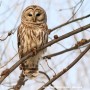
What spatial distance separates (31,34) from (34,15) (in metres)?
0.41

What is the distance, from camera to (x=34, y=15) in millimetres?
3990

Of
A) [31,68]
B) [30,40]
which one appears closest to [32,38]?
[30,40]

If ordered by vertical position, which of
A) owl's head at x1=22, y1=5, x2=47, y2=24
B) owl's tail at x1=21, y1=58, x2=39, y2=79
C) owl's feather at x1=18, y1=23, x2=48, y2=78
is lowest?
owl's tail at x1=21, y1=58, x2=39, y2=79

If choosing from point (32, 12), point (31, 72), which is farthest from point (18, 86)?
point (32, 12)

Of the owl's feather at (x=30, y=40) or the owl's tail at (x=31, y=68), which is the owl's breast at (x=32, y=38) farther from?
the owl's tail at (x=31, y=68)

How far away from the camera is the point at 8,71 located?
1.92 metres

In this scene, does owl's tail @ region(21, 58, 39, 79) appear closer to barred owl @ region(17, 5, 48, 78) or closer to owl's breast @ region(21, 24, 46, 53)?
barred owl @ region(17, 5, 48, 78)

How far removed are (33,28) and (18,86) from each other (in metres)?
1.55

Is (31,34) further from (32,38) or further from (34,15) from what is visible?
(34,15)

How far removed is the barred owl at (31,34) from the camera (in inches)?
143

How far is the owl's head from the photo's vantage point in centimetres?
391

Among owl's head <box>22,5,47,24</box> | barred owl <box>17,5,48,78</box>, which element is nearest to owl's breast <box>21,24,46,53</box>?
barred owl <box>17,5,48,78</box>

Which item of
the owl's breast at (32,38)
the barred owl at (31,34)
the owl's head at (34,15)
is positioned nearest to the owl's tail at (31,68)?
the barred owl at (31,34)

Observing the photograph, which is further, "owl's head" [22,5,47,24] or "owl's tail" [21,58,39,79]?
"owl's head" [22,5,47,24]
